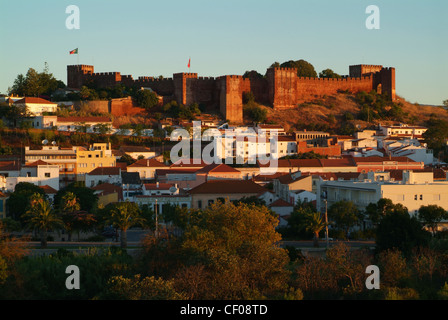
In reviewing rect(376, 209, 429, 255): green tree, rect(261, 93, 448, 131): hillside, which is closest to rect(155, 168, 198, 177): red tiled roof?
rect(261, 93, 448, 131): hillside

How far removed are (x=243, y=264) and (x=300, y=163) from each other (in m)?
25.9

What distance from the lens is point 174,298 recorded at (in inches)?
901

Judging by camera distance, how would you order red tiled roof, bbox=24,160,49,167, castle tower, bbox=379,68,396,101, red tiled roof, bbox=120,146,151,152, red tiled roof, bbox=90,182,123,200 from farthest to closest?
castle tower, bbox=379,68,396,101 → red tiled roof, bbox=120,146,151,152 → red tiled roof, bbox=24,160,49,167 → red tiled roof, bbox=90,182,123,200

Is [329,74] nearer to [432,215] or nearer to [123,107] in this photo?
[123,107]

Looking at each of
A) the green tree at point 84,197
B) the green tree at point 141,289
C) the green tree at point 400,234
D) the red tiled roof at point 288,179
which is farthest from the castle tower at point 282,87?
the green tree at point 141,289

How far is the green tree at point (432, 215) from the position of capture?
33781 millimetres

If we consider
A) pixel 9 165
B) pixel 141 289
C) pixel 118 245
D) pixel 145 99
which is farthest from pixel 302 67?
pixel 141 289

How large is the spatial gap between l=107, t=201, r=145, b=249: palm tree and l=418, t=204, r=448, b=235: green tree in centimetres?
1088

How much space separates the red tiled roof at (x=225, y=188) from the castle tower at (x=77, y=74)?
31573 mm

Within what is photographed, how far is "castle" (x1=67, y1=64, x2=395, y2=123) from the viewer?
68.1m

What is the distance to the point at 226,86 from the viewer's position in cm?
6781

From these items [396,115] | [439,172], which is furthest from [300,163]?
[396,115]

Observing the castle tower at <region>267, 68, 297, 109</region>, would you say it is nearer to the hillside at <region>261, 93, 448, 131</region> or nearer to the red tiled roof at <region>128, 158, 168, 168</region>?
the hillside at <region>261, 93, 448, 131</region>

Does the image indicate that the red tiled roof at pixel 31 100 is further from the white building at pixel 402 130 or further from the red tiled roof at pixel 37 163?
the white building at pixel 402 130
